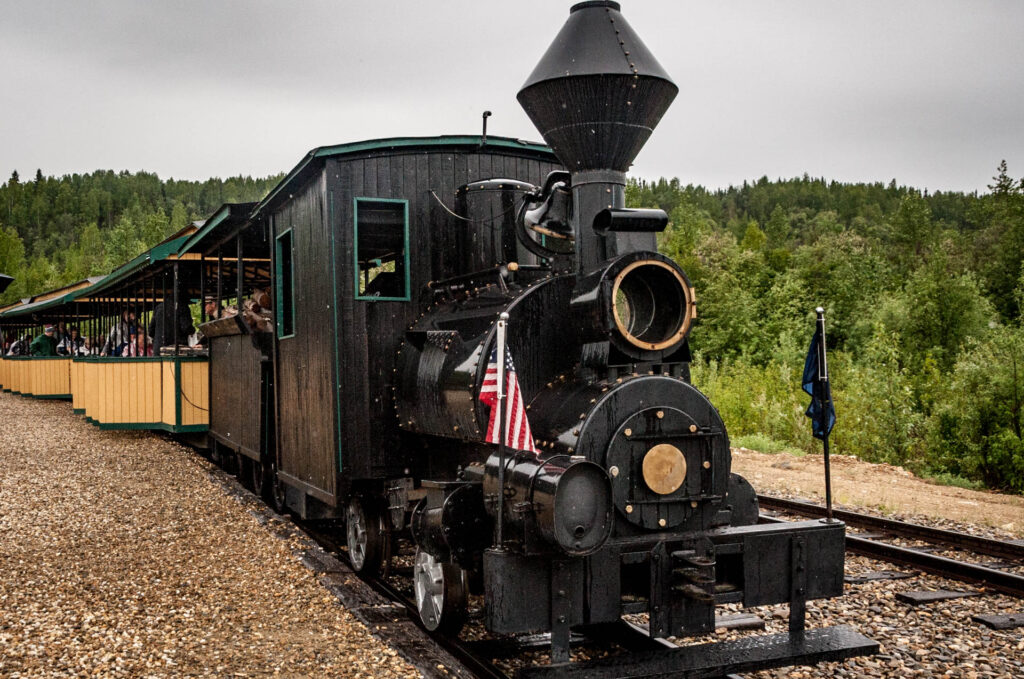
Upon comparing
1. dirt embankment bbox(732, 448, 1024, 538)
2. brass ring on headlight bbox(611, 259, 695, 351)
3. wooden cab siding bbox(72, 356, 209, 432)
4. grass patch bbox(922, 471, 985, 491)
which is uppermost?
brass ring on headlight bbox(611, 259, 695, 351)

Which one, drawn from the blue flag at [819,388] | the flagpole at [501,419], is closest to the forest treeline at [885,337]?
the blue flag at [819,388]

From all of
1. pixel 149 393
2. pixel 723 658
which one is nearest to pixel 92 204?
pixel 149 393

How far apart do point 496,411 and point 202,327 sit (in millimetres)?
10670

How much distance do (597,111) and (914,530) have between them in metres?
5.39

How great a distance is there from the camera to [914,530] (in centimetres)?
818

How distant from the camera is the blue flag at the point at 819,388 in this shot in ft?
16.0

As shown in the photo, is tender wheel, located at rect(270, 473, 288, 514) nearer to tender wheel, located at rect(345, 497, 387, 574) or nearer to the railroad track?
tender wheel, located at rect(345, 497, 387, 574)

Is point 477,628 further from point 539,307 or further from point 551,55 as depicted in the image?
point 551,55

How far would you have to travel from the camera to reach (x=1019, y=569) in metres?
6.98

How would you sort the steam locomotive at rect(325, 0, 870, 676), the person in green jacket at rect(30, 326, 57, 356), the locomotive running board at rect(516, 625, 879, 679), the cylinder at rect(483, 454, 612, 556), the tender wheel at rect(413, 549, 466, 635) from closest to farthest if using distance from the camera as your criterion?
the cylinder at rect(483, 454, 612, 556) < the locomotive running board at rect(516, 625, 879, 679) < the steam locomotive at rect(325, 0, 870, 676) < the tender wheel at rect(413, 549, 466, 635) < the person in green jacket at rect(30, 326, 57, 356)

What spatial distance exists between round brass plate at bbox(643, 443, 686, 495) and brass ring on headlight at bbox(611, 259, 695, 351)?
1.73 feet

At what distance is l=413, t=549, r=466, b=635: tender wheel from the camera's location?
526 cm

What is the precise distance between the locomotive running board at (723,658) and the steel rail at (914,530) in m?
3.50

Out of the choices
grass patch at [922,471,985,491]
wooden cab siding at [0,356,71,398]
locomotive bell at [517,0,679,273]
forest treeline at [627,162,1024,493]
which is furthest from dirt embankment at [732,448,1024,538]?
wooden cab siding at [0,356,71,398]
